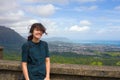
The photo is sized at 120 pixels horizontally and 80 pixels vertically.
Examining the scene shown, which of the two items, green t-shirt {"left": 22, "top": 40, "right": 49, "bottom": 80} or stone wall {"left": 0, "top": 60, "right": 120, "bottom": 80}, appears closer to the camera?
green t-shirt {"left": 22, "top": 40, "right": 49, "bottom": 80}

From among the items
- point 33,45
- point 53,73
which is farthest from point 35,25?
point 53,73

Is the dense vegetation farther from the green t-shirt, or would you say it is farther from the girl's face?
the girl's face

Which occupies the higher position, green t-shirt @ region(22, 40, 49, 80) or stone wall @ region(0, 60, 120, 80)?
green t-shirt @ region(22, 40, 49, 80)

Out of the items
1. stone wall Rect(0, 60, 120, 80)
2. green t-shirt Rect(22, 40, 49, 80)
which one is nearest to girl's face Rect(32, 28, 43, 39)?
green t-shirt Rect(22, 40, 49, 80)

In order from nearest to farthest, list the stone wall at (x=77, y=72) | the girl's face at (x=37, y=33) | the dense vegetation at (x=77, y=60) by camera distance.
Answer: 1. the girl's face at (x=37, y=33)
2. the stone wall at (x=77, y=72)
3. the dense vegetation at (x=77, y=60)

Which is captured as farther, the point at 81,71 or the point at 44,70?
the point at 81,71

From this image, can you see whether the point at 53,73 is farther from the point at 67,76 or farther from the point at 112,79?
the point at 112,79

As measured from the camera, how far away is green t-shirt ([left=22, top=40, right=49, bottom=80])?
5.55m

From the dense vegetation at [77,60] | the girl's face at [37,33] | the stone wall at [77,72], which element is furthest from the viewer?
the dense vegetation at [77,60]

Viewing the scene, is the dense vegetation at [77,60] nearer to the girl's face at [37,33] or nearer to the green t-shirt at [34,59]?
the green t-shirt at [34,59]

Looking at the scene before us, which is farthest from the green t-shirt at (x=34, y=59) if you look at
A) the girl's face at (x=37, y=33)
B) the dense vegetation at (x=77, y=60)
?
the dense vegetation at (x=77, y=60)

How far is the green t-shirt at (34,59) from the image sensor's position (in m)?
5.55

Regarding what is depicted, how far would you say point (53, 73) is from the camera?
6.55 meters

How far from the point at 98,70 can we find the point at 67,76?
2.36 feet
